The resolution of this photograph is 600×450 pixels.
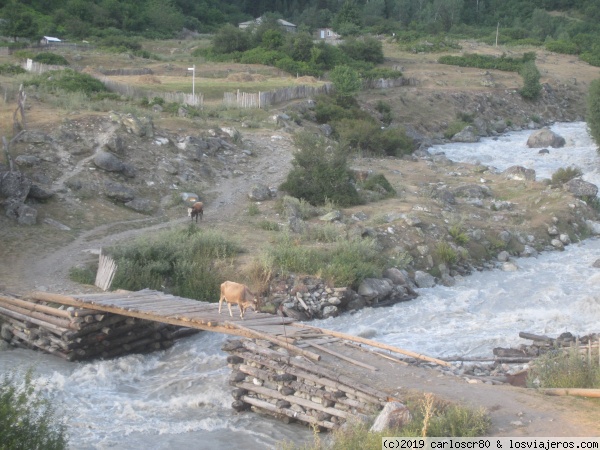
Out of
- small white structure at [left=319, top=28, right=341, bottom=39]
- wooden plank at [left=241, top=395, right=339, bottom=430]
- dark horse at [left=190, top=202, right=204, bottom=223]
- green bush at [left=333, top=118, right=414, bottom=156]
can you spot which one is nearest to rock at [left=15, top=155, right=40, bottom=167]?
dark horse at [left=190, top=202, right=204, bottom=223]

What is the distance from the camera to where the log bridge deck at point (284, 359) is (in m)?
11.0

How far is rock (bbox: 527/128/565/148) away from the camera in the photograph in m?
39.7

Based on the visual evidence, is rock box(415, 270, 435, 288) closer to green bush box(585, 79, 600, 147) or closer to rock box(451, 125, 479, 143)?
green bush box(585, 79, 600, 147)

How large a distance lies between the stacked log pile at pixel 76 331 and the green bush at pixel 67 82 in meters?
17.4

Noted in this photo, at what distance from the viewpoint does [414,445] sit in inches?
312

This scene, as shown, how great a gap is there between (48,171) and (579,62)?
172 ft

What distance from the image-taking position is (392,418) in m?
9.05

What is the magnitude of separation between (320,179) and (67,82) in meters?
13.2

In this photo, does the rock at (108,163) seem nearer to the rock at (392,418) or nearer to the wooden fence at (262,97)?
the wooden fence at (262,97)

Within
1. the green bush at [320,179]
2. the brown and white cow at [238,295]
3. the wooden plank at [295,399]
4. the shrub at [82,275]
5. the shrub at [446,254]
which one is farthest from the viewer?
the green bush at [320,179]

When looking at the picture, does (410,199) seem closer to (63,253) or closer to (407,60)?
(63,253)

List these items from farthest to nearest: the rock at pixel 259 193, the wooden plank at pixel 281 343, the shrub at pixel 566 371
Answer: the rock at pixel 259 193 < the wooden plank at pixel 281 343 < the shrub at pixel 566 371

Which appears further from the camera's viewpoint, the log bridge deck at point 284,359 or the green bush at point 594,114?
the green bush at point 594,114

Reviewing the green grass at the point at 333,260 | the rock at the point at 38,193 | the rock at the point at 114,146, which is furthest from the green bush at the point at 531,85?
the rock at the point at 38,193
